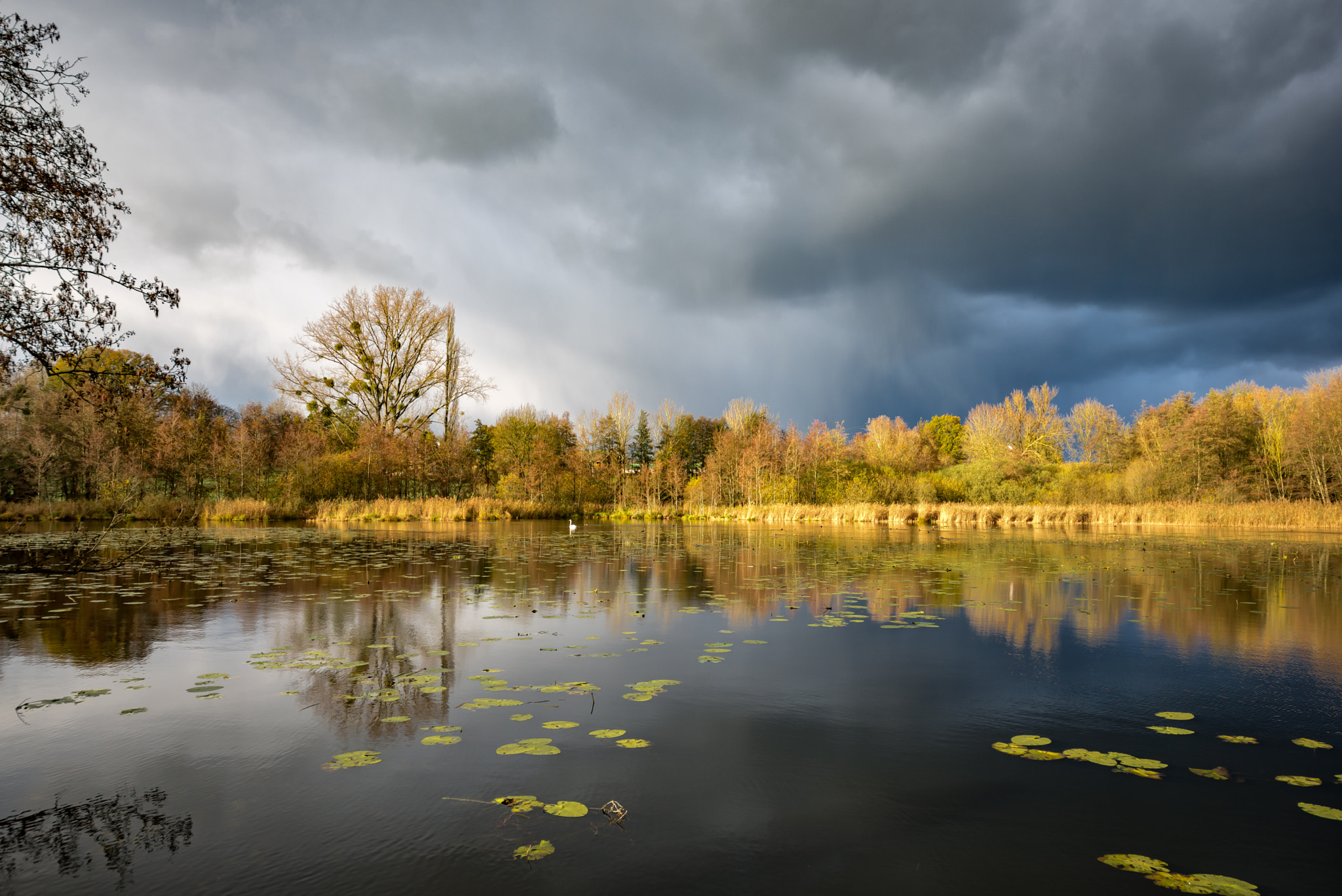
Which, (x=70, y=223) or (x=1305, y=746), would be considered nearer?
(x=1305, y=746)

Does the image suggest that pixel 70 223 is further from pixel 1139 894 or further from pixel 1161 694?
pixel 1161 694

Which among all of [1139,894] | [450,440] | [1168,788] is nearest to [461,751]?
[1139,894]

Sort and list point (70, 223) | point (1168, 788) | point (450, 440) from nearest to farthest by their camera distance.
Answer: point (1168, 788) < point (70, 223) < point (450, 440)

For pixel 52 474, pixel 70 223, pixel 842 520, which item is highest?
pixel 70 223

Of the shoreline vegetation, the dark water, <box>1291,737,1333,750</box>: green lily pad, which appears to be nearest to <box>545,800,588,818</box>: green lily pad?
the dark water

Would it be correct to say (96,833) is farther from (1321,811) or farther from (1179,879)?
(1321,811)

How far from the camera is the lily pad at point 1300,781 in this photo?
3074 millimetres

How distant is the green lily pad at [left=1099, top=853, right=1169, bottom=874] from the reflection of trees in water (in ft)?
11.6

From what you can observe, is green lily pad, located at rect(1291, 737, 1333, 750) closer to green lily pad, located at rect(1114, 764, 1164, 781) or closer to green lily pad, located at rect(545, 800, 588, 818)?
green lily pad, located at rect(1114, 764, 1164, 781)

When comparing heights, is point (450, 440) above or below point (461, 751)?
above

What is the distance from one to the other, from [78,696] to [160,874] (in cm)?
293

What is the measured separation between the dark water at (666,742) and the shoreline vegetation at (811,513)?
2252 centimetres

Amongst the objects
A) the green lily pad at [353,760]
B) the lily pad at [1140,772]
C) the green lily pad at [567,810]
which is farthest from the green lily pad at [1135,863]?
the green lily pad at [353,760]

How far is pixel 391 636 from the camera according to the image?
6.06 m
